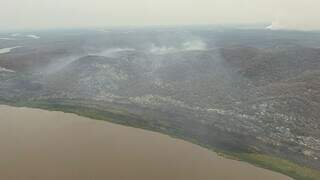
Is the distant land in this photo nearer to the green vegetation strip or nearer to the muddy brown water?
the green vegetation strip

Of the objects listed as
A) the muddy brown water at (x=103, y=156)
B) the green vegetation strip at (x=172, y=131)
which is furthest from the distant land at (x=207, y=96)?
the muddy brown water at (x=103, y=156)

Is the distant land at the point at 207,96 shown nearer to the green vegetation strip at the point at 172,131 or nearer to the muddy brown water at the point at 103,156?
the green vegetation strip at the point at 172,131

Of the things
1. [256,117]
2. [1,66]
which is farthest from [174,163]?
[1,66]

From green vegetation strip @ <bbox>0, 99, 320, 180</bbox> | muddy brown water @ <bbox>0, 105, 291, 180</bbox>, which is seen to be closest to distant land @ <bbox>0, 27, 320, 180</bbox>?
green vegetation strip @ <bbox>0, 99, 320, 180</bbox>

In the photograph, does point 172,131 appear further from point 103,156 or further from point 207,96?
point 207,96

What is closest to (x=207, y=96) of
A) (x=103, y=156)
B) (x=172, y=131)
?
(x=172, y=131)

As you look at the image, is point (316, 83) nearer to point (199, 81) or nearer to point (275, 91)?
point (275, 91)
